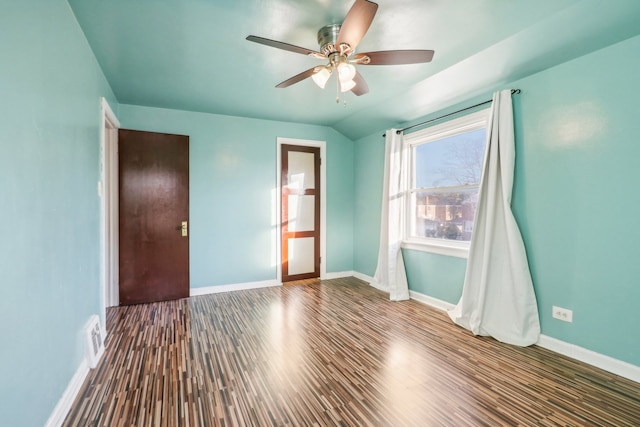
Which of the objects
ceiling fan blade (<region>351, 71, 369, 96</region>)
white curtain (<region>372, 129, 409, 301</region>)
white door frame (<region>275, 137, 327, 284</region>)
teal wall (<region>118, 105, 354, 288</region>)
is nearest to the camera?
ceiling fan blade (<region>351, 71, 369, 96</region>)

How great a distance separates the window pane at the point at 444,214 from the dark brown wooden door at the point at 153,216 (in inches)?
124

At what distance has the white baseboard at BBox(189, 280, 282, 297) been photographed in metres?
4.06

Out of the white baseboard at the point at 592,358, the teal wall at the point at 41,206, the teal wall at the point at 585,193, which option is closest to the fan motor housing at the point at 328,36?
the teal wall at the point at 41,206

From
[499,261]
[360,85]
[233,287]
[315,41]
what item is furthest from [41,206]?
[499,261]

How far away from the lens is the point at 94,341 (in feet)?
7.46

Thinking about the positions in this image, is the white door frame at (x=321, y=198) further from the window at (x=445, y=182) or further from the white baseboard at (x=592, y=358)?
the white baseboard at (x=592, y=358)

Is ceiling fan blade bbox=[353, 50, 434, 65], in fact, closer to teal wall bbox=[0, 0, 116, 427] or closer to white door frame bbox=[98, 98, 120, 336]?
teal wall bbox=[0, 0, 116, 427]

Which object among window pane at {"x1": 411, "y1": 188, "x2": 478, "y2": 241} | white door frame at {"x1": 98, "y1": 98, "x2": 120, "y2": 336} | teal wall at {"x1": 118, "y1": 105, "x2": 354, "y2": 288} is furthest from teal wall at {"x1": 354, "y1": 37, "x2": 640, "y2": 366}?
white door frame at {"x1": 98, "y1": 98, "x2": 120, "y2": 336}

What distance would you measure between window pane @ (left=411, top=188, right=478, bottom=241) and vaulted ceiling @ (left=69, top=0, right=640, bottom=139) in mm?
1102

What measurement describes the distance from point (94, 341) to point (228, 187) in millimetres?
2468

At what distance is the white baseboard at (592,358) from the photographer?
80.0 inches

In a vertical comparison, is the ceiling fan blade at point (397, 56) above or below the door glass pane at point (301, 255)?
above

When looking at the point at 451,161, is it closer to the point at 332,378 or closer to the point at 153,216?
the point at 332,378

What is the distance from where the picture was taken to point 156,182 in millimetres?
3756
